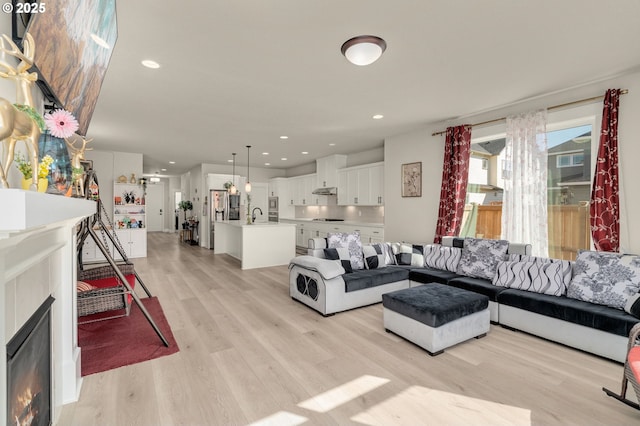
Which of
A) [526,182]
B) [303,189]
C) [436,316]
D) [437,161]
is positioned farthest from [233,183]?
[436,316]

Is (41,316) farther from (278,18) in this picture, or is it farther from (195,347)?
(278,18)

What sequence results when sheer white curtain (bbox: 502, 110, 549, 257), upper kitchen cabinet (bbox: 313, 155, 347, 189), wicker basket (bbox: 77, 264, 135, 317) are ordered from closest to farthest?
wicker basket (bbox: 77, 264, 135, 317), sheer white curtain (bbox: 502, 110, 549, 257), upper kitchen cabinet (bbox: 313, 155, 347, 189)

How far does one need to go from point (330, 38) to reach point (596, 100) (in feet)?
10.5

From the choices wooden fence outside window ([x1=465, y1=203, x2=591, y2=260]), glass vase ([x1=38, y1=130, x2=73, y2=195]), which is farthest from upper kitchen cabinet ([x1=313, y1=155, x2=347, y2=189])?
glass vase ([x1=38, y1=130, x2=73, y2=195])

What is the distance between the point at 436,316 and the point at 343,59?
8.33 feet

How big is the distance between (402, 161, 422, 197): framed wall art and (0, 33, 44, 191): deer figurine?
17.2ft

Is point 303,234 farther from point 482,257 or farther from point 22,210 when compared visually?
point 22,210

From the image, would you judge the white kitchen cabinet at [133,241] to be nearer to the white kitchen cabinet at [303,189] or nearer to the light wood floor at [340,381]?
the white kitchen cabinet at [303,189]

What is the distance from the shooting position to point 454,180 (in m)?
4.78

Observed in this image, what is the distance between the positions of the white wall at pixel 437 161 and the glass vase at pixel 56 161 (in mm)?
4829

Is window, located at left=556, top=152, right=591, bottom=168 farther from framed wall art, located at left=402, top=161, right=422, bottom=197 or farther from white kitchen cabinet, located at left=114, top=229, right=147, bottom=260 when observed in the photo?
white kitchen cabinet, located at left=114, top=229, right=147, bottom=260

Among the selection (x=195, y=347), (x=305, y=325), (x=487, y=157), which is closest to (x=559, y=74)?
(x=487, y=157)

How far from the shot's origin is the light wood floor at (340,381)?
1.87 meters

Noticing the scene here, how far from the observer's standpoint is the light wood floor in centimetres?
187
